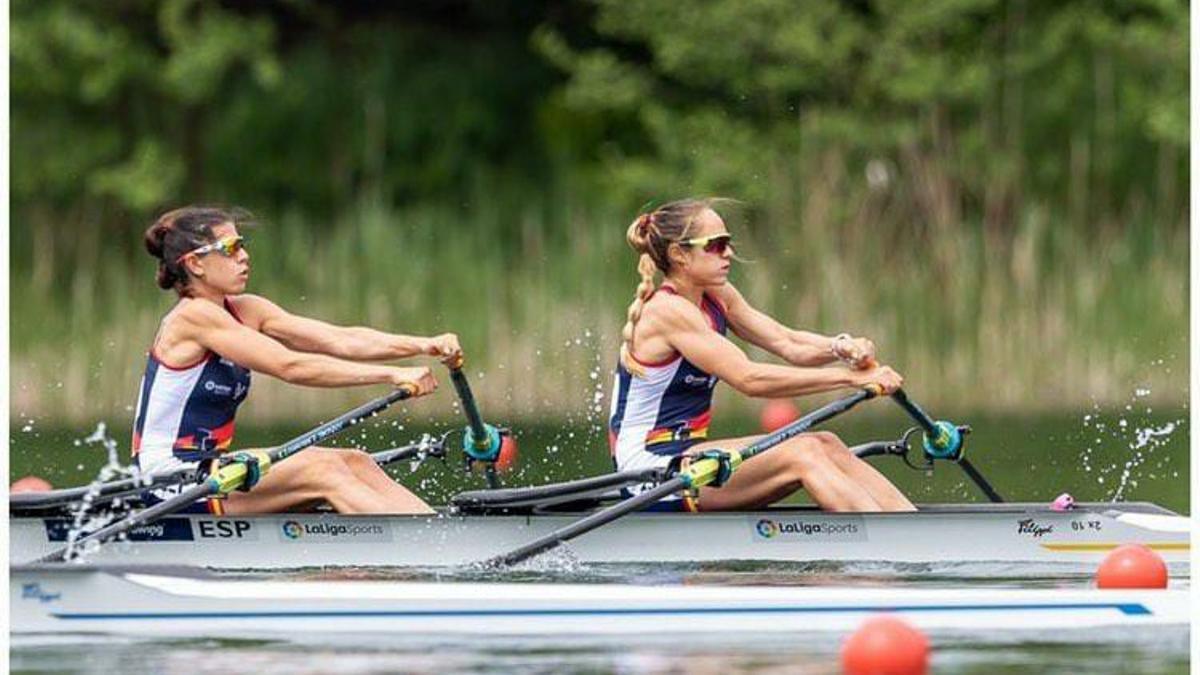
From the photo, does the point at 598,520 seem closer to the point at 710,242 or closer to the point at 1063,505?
the point at 710,242

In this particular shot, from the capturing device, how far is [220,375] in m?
12.3

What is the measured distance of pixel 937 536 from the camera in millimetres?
12461

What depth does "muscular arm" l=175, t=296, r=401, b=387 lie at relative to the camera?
39.8 feet

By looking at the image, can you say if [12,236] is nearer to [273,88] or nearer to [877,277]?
[273,88]

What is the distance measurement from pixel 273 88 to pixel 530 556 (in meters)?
18.4

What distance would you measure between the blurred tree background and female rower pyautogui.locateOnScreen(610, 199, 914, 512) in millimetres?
7477

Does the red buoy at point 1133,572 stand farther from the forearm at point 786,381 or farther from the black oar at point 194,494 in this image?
the black oar at point 194,494

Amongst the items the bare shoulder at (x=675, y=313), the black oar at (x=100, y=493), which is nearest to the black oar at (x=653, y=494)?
the bare shoulder at (x=675, y=313)

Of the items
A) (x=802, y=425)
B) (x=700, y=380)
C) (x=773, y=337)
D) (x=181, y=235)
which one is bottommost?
(x=802, y=425)

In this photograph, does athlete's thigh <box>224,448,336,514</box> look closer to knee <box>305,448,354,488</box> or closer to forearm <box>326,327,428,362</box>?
knee <box>305,448,354,488</box>

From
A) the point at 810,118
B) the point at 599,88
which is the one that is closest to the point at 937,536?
the point at 810,118

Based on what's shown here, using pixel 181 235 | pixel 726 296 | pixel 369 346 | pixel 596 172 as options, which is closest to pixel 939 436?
pixel 726 296

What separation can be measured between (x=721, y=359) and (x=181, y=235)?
7.14ft

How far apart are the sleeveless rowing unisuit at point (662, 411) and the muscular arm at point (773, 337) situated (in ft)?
1.20
